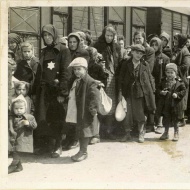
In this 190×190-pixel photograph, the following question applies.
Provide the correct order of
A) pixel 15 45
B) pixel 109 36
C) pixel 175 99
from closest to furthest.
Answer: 1. pixel 15 45
2. pixel 109 36
3. pixel 175 99

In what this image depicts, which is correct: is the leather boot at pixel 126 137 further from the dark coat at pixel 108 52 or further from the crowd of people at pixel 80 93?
the dark coat at pixel 108 52

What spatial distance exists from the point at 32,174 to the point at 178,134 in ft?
4.82

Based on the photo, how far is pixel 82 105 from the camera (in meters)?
2.96

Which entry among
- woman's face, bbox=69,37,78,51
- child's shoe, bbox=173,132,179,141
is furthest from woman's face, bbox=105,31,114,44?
child's shoe, bbox=173,132,179,141

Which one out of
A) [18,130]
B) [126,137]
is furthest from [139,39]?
[18,130]

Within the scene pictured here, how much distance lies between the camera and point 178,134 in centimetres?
357

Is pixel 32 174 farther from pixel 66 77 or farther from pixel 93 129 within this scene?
pixel 66 77

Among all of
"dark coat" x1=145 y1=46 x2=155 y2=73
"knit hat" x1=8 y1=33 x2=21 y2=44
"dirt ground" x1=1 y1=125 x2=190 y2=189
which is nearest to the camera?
"dirt ground" x1=1 y1=125 x2=190 y2=189

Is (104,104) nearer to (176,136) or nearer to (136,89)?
(136,89)

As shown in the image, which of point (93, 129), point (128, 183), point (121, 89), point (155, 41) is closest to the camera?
point (128, 183)

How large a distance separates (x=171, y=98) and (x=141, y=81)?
35 centimetres

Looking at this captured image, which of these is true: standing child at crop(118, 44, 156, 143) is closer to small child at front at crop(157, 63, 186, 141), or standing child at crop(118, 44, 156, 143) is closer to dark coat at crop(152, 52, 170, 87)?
small child at front at crop(157, 63, 186, 141)

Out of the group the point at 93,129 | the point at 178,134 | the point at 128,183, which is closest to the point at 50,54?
the point at 93,129

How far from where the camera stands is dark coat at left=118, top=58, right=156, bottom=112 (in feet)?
11.4
